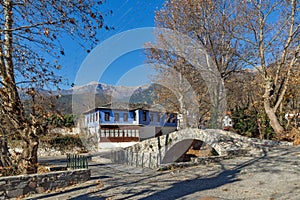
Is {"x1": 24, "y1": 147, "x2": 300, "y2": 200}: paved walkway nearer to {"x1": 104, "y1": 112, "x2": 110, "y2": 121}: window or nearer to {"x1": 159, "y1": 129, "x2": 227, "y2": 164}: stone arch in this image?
{"x1": 159, "y1": 129, "x2": 227, "y2": 164}: stone arch

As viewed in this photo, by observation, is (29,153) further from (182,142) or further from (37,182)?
(182,142)

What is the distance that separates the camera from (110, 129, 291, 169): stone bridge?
885cm

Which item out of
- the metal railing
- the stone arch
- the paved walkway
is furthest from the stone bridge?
the metal railing

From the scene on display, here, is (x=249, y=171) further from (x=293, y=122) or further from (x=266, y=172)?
(x=293, y=122)

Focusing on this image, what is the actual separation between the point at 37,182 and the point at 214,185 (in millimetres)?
4423

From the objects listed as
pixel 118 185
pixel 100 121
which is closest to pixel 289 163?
pixel 118 185

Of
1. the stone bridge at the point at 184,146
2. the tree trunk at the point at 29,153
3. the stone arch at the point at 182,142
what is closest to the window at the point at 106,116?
the stone bridge at the point at 184,146

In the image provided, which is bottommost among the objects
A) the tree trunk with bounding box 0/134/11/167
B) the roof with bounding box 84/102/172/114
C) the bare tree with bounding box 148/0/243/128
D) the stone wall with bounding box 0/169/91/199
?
the stone wall with bounding box 0/169/91/199

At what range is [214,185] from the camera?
4.97 m

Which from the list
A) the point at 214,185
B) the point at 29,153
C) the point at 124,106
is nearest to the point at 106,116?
the point at 124,106

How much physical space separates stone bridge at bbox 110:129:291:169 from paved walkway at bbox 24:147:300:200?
5.68 ft

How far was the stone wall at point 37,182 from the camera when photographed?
5372 mm

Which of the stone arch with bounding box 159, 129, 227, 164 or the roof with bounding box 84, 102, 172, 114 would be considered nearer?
the stone arch with bounding box 159, 129, 227, 164

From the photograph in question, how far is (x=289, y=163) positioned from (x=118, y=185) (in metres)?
4.74
